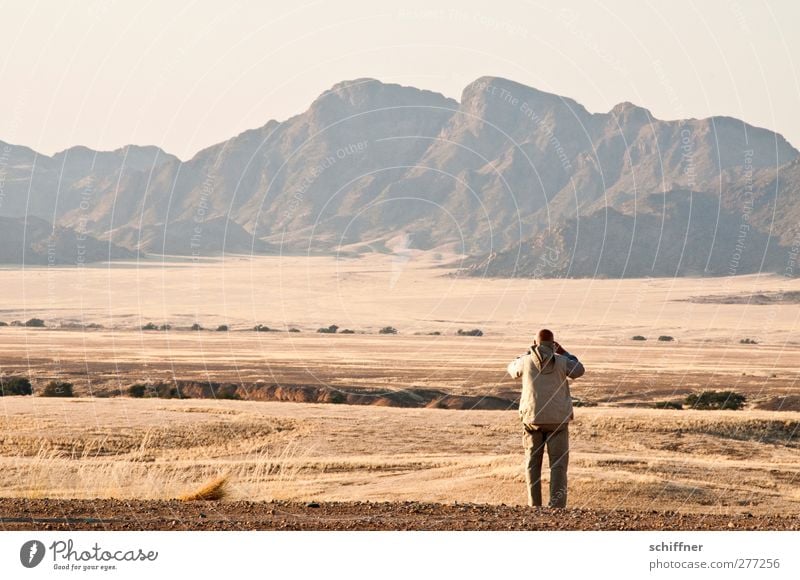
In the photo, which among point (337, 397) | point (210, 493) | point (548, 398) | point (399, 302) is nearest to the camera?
point (548, 398)

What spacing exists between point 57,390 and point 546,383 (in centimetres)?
4139

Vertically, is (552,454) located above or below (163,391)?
above

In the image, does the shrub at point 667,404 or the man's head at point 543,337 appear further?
the shrub at point 667,404

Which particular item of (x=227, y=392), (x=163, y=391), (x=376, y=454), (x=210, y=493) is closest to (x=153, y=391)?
(x=163, y=391)

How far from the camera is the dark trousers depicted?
16.9 m

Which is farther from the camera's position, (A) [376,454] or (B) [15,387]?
(B) [15,387]

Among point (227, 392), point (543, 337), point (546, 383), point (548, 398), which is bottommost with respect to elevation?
point (227, 392)

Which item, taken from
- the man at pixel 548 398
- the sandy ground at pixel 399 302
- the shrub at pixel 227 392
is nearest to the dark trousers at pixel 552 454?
the man at pixel 548 398

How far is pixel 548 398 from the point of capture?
54.5 feet

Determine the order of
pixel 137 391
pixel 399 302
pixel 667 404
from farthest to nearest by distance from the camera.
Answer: pixel 399 302 < pixel 137 391 < pixel 667 404

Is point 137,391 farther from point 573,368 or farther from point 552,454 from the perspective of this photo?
point 573,368

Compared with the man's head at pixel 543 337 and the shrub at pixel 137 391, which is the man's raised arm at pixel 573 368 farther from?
the shrub at pixel 137 391

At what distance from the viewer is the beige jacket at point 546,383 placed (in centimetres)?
1661

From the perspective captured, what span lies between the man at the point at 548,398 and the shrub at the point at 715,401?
1359 inches
